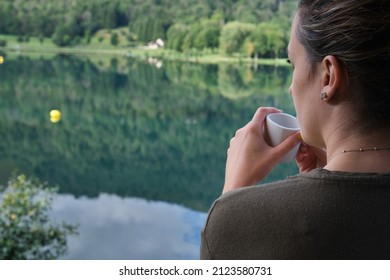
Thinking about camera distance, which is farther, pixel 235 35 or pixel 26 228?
pixel 235 35

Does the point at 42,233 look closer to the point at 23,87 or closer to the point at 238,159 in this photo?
the point at 238,159

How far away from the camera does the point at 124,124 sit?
7.54 metres

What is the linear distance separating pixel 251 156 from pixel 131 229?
4072 mm

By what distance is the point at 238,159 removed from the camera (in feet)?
1.90

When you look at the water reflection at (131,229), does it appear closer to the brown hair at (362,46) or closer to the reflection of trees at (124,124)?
the reflection of trees at (124,124)

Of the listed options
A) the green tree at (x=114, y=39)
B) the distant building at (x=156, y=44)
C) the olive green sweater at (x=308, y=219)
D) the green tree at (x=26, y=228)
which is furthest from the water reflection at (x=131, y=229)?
the olive green sweater at (x=308, y=219)

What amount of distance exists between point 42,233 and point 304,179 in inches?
105

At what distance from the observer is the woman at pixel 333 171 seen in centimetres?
42

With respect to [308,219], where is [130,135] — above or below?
below

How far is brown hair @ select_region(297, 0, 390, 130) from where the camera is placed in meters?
0.44

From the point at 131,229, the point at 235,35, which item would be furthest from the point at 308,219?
the point at 235,35

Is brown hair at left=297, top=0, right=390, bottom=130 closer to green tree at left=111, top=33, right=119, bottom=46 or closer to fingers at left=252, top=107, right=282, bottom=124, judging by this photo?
fingers at left=252, top=107, right=282, bottom=124

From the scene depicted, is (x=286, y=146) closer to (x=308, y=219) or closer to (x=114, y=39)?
(x=308, y=219)
